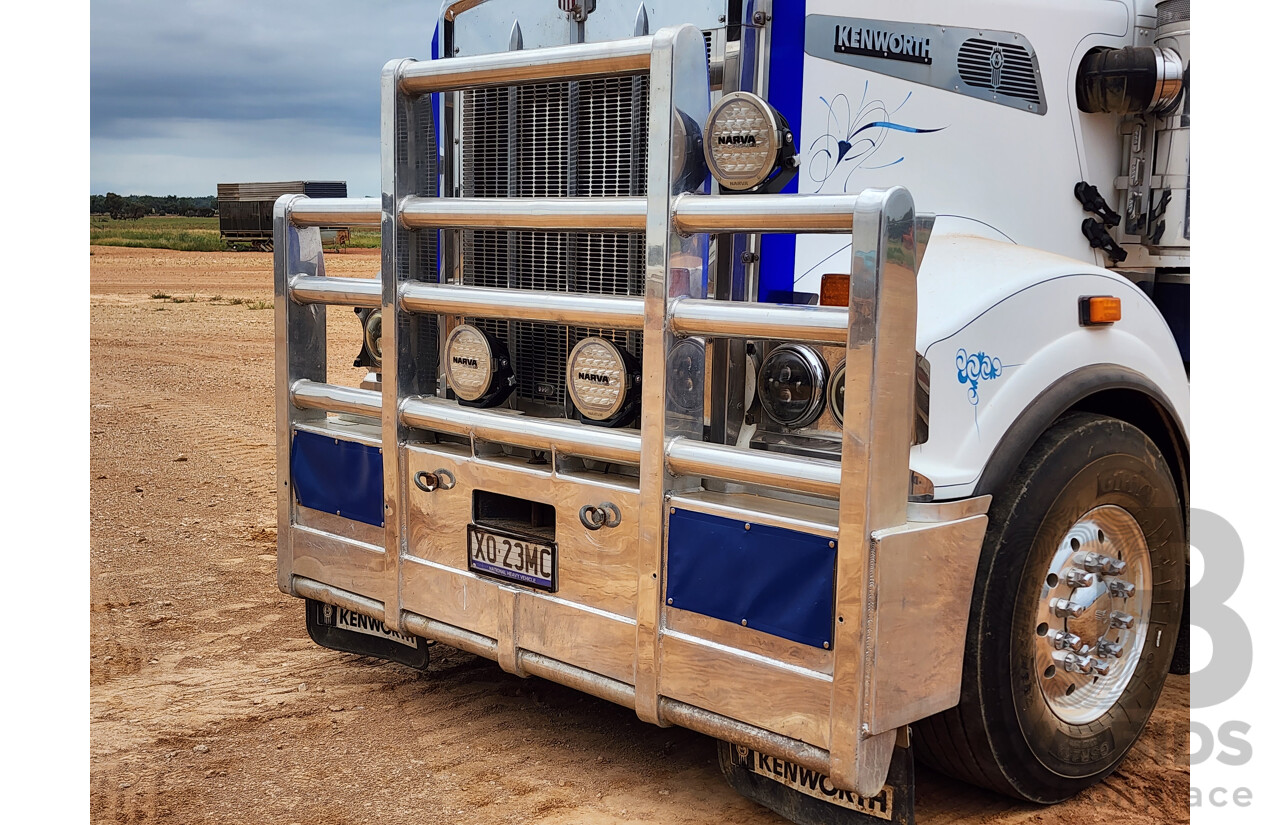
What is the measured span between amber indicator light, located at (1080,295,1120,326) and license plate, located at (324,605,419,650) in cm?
249

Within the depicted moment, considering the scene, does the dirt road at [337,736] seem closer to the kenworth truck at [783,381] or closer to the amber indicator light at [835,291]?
the kenworth truck at [783,381]

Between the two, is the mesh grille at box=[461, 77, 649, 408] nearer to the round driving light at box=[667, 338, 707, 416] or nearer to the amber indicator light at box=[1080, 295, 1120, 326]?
the round driving light at box=[667, 338, 707, 416]

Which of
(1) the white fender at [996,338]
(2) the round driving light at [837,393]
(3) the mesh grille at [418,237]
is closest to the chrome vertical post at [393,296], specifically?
(3) the mesh grille at [418,237]

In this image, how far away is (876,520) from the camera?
298 cm

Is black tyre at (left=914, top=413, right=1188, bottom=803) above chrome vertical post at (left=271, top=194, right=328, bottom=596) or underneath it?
underneath

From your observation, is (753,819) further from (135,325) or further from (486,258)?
(135,325)

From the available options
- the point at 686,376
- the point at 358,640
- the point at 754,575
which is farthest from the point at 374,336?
the point at 754,575

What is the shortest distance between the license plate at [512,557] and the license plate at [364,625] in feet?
2.27

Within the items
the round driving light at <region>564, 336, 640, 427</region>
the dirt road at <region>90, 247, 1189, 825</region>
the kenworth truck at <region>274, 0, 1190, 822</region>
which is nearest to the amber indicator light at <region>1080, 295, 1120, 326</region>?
the kenworth truck at <region>274, 0, 1190, 822</region>

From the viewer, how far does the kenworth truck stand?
3119mm

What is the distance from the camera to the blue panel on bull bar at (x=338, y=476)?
4.27 meters

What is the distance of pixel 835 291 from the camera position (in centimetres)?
341

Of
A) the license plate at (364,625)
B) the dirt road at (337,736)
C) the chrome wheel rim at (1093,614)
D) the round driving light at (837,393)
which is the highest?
the round driving light at (837,393)

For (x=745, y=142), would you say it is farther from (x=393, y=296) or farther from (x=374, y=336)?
(x=374, y=336)
